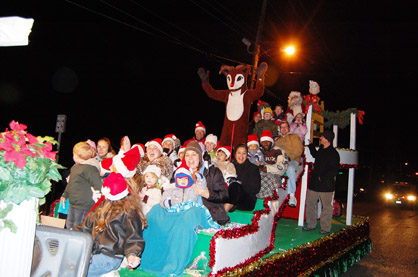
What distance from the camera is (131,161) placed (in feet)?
16.7

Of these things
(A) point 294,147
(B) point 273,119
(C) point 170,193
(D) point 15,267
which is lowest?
(D) point 15,267

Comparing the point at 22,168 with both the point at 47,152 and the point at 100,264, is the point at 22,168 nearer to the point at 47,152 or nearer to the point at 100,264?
the point at 47,152

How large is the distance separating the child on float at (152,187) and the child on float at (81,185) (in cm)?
72

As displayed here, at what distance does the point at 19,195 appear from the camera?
7.72 feet

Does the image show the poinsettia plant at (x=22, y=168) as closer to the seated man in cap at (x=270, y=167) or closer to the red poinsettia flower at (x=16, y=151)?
the red poinsettia flower at (x=16, y=151)

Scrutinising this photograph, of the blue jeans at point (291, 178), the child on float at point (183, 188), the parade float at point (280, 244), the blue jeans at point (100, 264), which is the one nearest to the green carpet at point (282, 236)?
the parade float at point (280, 244)

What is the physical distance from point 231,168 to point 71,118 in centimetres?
2098

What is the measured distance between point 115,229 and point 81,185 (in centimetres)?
199

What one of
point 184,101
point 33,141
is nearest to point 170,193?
point 33,141

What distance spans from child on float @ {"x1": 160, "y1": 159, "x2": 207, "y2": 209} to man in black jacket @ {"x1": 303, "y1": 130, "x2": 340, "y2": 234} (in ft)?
11.5

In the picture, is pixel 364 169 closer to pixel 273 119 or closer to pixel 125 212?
pixel 273 119

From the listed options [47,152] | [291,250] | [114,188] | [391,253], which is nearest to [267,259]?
[291,250]

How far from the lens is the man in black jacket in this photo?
736 centimetres

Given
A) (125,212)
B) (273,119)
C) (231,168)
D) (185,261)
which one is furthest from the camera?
(273,119)
